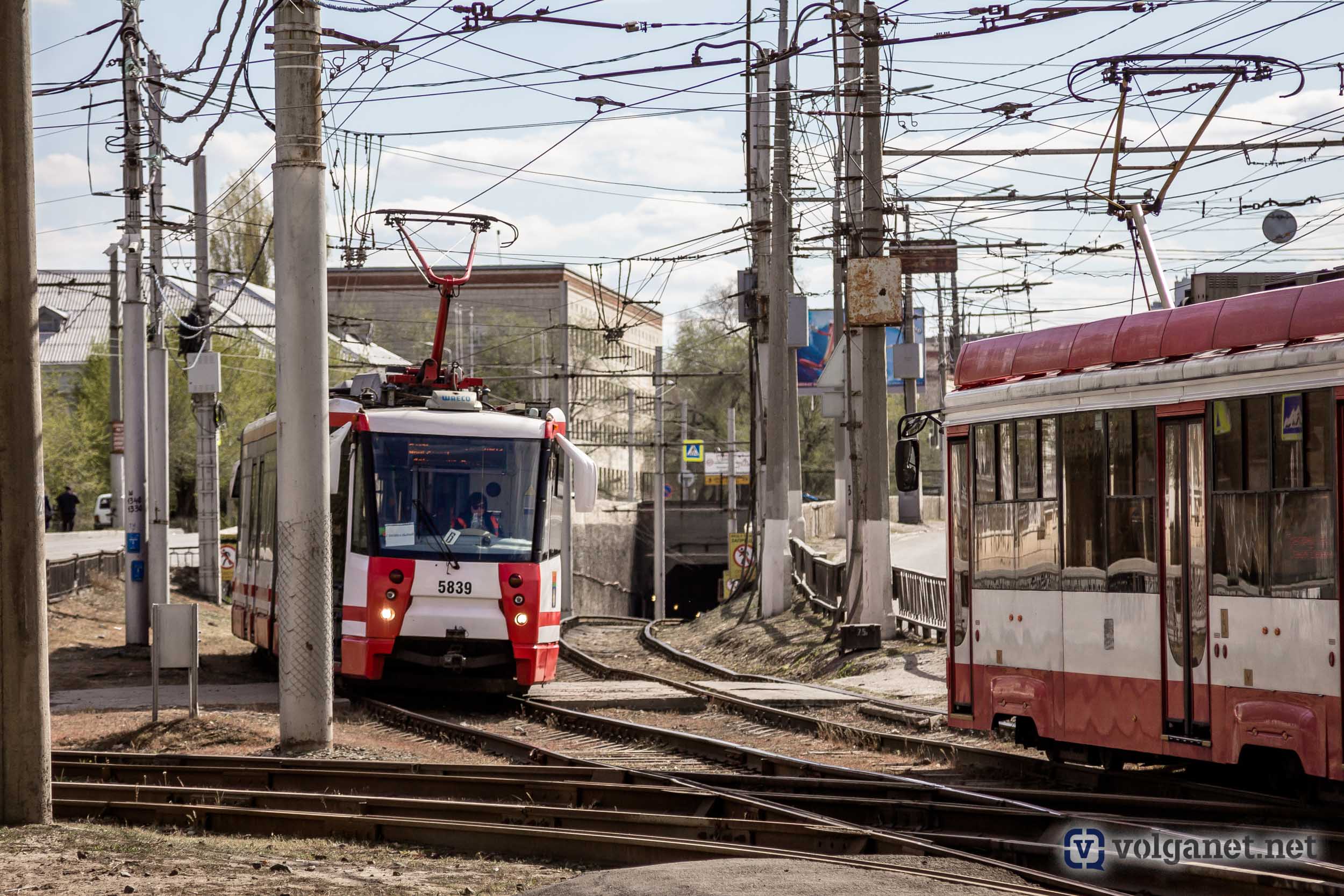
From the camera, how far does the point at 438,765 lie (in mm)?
13312

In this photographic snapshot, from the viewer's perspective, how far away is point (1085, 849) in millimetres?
9180

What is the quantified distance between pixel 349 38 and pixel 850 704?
8792 mm

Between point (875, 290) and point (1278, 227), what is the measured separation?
7167 mm

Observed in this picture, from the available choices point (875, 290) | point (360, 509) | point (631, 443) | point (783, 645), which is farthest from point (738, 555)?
point (360, 509)

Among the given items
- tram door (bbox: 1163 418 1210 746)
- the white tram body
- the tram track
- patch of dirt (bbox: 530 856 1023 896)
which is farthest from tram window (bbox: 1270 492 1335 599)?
the white tram body

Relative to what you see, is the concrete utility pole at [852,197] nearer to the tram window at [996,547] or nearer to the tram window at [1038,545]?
the tram window at [996,547]

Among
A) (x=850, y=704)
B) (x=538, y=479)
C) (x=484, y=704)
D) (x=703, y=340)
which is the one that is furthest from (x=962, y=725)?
(x=703, y=340)

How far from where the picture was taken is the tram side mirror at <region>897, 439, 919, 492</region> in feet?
46.4

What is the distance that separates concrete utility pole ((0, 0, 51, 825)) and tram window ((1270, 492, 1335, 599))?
7.11m

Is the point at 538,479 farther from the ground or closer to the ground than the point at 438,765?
farther from the ground

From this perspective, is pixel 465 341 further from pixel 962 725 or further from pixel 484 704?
pixel 962 725

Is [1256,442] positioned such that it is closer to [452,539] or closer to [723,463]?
[452,539]

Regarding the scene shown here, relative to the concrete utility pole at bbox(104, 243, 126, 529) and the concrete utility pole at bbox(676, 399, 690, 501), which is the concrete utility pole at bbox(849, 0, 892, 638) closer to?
the concrete utility pole at bbox(104, 243, 126, 529)

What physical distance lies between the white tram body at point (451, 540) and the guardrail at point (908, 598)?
5.21 metres
